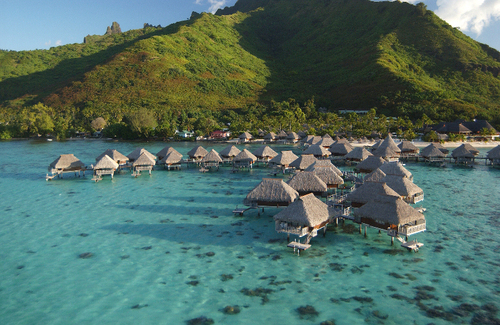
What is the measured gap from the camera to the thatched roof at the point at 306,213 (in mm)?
16516

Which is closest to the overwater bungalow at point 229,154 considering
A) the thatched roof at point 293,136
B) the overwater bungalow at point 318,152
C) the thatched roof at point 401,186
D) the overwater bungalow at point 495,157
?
the overwater bungalow at point 318,152

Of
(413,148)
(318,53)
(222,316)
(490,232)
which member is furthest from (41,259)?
(318,53)

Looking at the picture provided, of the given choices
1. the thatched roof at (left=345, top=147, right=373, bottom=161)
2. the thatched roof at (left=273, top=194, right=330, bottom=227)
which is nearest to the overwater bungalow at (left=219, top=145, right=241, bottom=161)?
the thatched roof at (left=345, top=147, right=373, bottom=161)

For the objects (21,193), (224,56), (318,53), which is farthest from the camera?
(318,53)

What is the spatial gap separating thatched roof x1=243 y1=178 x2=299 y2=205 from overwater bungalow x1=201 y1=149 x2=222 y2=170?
53.8 feet

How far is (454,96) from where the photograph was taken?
305 ft

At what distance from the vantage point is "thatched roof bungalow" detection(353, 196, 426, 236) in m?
16.4

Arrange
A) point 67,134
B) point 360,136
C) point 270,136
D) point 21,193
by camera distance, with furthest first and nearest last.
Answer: point 67,134 → point 270,136 → point 360,136 → point 21,193

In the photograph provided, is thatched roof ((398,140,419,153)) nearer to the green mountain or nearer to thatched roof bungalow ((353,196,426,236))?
thatched roof bungalow ((353,196,426,236))

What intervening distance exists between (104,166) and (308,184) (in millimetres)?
20896

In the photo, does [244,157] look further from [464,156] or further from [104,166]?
[464,156]

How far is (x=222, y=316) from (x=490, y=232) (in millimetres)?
15604

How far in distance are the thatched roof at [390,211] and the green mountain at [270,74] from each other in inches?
2718

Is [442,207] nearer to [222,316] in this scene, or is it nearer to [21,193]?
[222,316]
